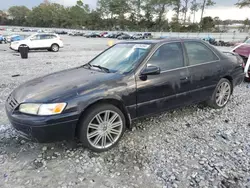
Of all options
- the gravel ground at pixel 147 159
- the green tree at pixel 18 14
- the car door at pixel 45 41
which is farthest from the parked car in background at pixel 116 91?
the green tree at pixel 18 14

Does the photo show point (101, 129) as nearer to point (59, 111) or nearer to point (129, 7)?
point (59, 111)

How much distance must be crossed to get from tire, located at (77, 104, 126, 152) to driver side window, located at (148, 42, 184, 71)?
0.99m

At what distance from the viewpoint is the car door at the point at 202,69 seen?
3.83 m

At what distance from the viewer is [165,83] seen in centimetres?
344

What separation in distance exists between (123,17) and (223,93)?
277 ft

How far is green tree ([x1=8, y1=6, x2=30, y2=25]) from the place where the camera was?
11019 centimetres

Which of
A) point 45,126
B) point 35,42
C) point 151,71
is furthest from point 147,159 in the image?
point 35,42

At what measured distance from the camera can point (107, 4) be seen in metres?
87.5

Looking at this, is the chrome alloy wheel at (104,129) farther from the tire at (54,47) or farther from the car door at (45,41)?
the tire at (54,47)

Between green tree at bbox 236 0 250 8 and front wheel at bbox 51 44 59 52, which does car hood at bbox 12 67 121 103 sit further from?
green tree at bbox 236 0 250 8

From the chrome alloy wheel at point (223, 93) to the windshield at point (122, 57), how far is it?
191 centimetres

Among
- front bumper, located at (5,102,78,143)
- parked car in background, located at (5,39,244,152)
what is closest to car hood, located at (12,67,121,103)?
parked car in background, located at (5,39,244,152)

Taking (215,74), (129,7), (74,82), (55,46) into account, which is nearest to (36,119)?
(74,82)

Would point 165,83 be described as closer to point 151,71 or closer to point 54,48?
point 151,71
